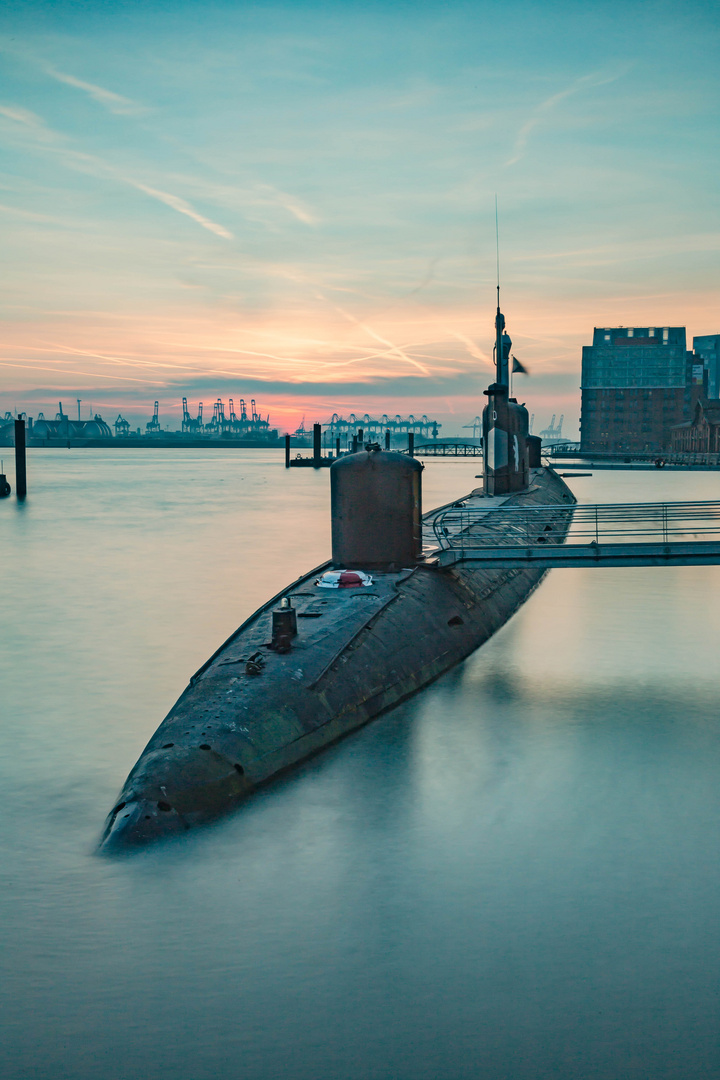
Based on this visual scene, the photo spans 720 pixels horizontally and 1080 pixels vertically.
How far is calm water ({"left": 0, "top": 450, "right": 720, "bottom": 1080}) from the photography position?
18.4 feet

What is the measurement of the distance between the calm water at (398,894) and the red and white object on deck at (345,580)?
187 centimetres

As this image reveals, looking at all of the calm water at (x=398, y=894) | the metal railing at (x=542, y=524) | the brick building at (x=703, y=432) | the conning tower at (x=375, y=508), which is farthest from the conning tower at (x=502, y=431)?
the brick building at (x=703, y=432)

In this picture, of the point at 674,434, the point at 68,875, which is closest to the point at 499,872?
the point at 68,875

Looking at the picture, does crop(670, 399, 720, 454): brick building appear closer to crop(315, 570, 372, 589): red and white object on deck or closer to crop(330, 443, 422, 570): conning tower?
crop(330, 443, 422, 570): conning tower

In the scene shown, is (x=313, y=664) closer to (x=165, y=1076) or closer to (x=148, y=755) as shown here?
(x=148, y=755)

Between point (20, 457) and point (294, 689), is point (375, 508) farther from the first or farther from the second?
point (20, 457)

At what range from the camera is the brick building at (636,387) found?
149m

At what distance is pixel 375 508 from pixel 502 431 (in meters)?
11.6

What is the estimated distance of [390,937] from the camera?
678 centimetres

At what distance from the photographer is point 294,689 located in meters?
10.0

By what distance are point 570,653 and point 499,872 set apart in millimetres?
9002

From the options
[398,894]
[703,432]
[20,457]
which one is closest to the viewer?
[398,894]

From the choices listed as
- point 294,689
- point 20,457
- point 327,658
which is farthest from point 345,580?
point 20,457

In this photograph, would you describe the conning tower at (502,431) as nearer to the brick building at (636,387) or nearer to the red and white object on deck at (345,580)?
the red and white object on deck at (345,580)
